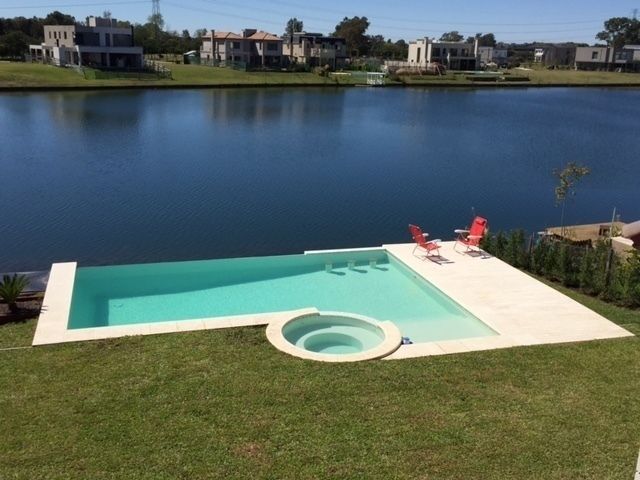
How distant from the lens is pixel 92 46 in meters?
Answer: 74.1

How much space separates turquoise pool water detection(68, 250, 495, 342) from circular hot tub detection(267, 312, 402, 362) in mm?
872

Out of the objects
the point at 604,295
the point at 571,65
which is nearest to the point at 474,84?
the point at 571,65

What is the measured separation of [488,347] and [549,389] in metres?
1.48

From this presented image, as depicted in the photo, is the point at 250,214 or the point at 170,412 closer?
the point at 170,412

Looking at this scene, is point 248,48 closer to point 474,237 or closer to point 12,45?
point 12,45

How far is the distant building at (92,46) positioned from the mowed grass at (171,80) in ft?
14.7

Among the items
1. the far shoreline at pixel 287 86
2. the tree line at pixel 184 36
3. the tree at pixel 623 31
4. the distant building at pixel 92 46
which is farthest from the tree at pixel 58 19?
the tree at pixel 623 31

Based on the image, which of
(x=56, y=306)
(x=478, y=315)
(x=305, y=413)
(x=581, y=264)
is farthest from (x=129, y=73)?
(x=305, y=413)

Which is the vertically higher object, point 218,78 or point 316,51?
point 316,51

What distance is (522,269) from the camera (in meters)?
14.2

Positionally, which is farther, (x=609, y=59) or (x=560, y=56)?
(x=560, y=56)

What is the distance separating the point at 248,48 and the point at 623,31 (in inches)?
4752

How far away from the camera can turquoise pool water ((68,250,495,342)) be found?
38.6 ft

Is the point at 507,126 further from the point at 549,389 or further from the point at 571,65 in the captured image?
the point at 571,65
